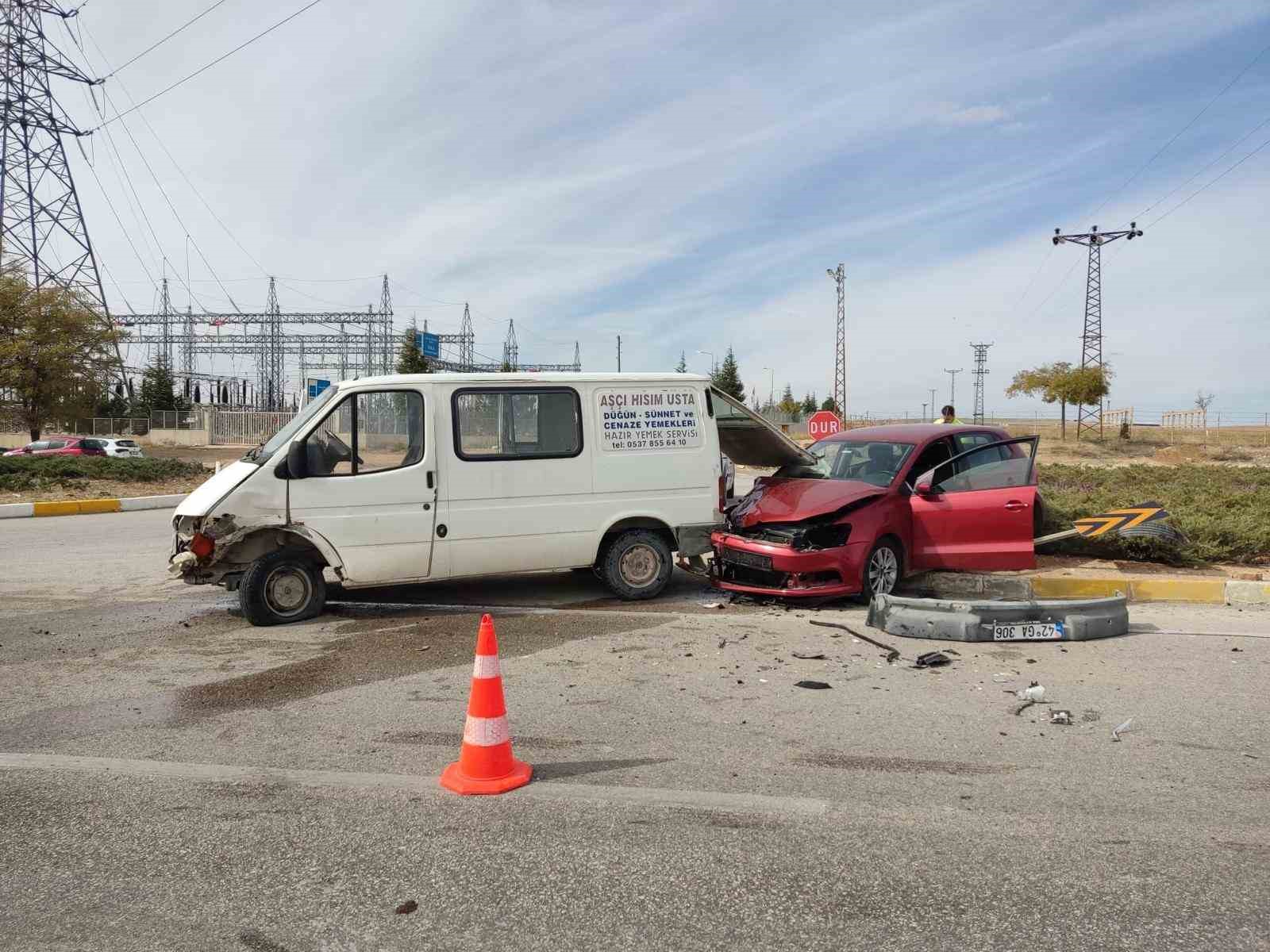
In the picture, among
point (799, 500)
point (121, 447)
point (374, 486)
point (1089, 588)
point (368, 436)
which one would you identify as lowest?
point (1089, 588)

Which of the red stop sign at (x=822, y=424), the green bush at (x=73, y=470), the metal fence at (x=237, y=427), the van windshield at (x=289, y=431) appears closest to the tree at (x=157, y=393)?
the metal fence at (x=237, y=427)

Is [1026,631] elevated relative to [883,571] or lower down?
lower down

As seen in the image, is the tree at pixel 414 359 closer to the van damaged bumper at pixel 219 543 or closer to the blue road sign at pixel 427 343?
Result: the blue road sign at pixel 427 343

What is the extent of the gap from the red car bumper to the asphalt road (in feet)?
3.03

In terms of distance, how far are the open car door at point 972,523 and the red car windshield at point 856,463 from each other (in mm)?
341

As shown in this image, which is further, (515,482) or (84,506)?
(84,506)

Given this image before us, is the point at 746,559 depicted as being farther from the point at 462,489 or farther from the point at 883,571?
the point at 462,489

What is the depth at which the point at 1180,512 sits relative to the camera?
10.2 meters

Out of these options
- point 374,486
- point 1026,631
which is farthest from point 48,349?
point 1026,631

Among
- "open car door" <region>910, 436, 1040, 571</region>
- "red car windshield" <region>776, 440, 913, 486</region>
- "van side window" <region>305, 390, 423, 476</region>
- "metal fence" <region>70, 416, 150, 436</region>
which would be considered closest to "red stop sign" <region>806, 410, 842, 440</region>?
"red car windshield" <region>776, 440, 913, 486</region>

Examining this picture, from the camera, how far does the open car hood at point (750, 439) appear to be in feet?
28.5

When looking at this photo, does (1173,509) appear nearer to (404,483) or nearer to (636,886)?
(404,483)

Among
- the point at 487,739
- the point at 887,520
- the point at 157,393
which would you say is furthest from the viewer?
the point at 157,393

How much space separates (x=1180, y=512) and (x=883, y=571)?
466cm
